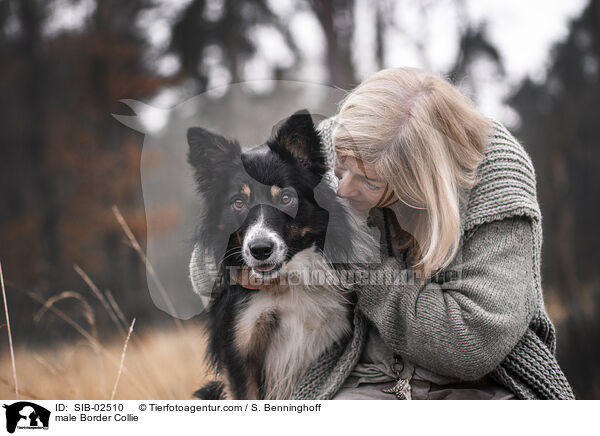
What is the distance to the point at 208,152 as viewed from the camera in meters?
1.51

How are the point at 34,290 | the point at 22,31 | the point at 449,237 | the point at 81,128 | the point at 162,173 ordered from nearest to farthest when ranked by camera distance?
the point at 449,237
the point at 162,173
the point at 22,31
the point at 34,290
the point at 81,128

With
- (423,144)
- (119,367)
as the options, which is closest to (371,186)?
(423,144)

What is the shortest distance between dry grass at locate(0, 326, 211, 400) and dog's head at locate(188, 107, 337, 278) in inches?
31.8

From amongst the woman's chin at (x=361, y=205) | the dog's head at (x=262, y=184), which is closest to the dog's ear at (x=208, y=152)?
the dog's head at (x=262, y=184)

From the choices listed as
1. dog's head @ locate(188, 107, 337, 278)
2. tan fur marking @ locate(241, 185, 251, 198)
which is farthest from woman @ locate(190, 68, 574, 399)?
tan fur marking @ locate(241, 185, 251, 198)

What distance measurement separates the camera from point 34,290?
374 cm

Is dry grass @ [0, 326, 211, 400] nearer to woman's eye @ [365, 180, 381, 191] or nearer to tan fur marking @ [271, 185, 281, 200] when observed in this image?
tan fur marking @ [271, 185, 281, 200]

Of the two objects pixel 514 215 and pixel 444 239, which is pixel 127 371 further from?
pixel 514 215

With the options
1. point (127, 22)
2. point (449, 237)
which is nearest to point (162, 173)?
point (449, 237)

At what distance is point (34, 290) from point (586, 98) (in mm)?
4252

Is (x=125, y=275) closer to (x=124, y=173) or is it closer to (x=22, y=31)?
(x=124, y=173)
